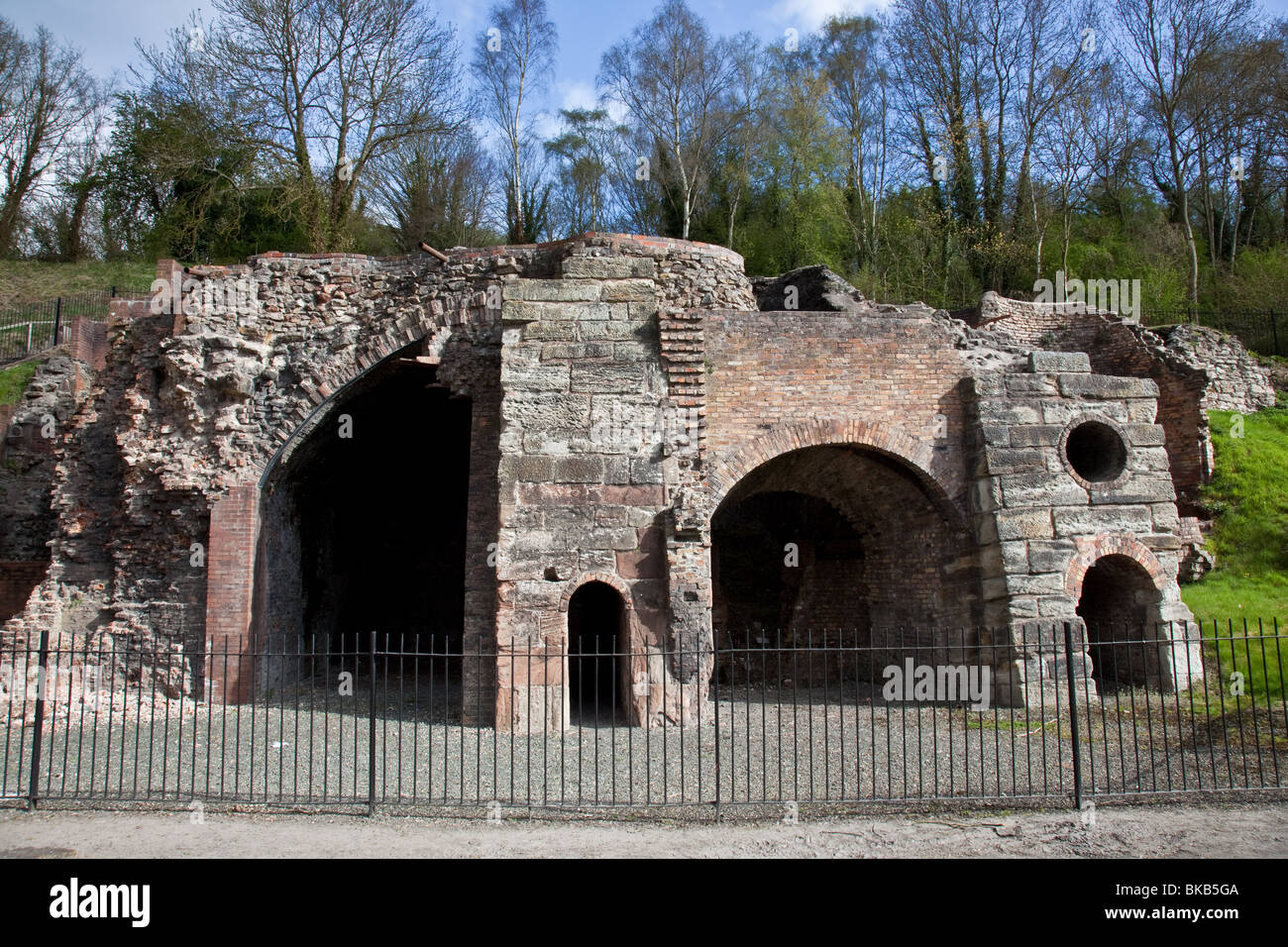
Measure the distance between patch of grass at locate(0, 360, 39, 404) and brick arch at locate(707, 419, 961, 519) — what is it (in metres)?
15.9

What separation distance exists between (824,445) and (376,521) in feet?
32.2

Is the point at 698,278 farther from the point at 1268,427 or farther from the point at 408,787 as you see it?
the point at 1268,427

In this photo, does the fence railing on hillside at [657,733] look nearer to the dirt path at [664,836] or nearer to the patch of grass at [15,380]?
the dirt path at [664,836]

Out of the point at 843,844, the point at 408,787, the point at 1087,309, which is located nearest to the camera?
the point at 843,844

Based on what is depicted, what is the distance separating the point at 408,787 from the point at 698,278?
345 inches

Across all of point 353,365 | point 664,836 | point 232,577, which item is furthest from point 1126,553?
point 232,577

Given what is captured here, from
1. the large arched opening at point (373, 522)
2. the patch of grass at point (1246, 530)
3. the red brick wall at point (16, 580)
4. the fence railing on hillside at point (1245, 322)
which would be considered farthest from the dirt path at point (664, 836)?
the fence railing on hillside at point (1245, 322)

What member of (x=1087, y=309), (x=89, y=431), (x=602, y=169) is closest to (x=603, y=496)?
(x=89, y=431)

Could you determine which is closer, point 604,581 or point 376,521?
point 604,581

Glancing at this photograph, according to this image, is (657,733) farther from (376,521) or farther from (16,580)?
(16,580)

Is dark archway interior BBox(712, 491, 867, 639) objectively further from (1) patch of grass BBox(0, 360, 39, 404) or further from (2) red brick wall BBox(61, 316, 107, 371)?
(1) patch of grass BBox(0, 360, 39, 404)

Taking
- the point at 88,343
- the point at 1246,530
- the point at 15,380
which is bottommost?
the point at 1246,530

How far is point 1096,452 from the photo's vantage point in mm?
12836

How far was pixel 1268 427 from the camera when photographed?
18688mm
